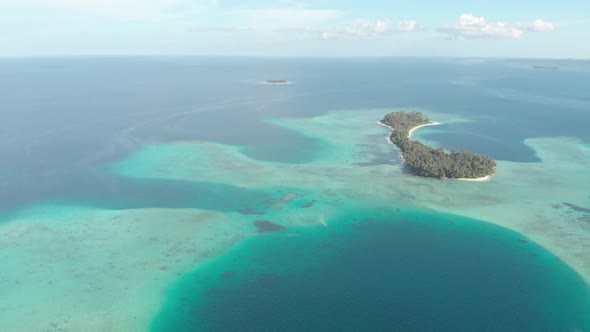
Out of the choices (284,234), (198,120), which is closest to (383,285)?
(284,234)

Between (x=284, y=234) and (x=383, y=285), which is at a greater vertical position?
(x=284, y=234)

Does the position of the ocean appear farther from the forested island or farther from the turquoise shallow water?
the forested island

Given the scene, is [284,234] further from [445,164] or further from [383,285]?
[445,164]

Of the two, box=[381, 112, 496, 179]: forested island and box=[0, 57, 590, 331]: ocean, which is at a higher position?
box=[381, 112, 496, 179]: forested island

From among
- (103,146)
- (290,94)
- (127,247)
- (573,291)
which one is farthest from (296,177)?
(290,94)

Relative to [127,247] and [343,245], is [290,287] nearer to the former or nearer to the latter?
[343,245]

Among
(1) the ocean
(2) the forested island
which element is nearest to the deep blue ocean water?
(1) the ocean
